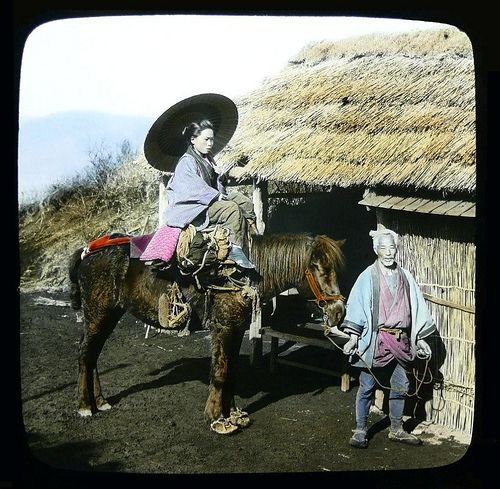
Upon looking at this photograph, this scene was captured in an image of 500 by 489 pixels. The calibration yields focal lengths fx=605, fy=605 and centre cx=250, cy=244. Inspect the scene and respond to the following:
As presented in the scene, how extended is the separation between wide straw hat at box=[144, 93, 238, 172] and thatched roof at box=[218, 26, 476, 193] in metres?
0.06

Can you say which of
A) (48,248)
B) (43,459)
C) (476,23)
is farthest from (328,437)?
(476,23)

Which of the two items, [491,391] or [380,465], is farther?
[491,391]

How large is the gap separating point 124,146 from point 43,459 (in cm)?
187

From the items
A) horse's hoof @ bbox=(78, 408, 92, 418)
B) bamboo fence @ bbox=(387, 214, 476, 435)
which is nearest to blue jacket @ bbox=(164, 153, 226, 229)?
bamboo fence @ bbox=(387, 214, 476, 435)

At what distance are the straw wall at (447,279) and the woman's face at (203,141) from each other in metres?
1.03

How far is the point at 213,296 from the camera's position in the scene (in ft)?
11.3

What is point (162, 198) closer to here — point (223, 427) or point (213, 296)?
point (213, 296)

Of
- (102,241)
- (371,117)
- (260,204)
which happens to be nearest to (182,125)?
(260,204)

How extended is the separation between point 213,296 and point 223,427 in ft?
2.50

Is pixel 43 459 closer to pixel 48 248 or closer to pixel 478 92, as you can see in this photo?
pixel 48 248

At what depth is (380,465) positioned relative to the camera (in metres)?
3.53

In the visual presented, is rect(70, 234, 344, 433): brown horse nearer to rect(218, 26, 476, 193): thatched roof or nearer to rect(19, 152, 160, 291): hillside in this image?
rect(19, 152, 160, 291): hillside

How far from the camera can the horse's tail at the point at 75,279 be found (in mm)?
3529

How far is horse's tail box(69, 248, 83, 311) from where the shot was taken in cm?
353
